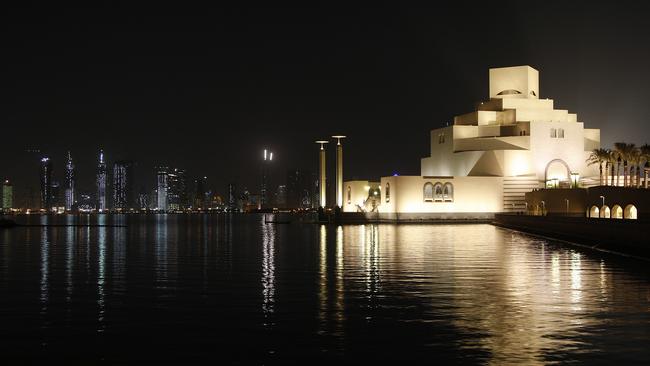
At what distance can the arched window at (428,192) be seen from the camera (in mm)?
85750

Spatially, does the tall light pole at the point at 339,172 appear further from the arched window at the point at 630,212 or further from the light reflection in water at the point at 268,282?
the light reflection in water at the point at 268,282

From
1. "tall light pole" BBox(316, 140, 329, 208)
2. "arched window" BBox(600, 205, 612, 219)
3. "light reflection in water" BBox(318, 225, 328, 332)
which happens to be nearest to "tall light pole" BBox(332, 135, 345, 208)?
"tall light pole" BBox(316, 140, 329, 208)

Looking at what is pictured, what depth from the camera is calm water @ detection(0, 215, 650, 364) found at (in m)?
12.6

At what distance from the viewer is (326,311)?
672 inches

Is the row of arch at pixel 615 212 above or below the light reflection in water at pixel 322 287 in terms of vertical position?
above

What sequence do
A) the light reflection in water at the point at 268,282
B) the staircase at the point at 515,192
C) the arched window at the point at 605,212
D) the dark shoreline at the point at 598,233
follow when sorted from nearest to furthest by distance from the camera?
the light reflection in water at the point at 268,282, the dark shoreline at the point at 598,233, the arched window at the point at 605,212, the staircase at the point at 515,192

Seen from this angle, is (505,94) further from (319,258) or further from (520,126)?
(319,258)

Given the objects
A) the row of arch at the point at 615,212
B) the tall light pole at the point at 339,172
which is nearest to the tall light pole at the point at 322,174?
the tall light pole at the point at 339,172

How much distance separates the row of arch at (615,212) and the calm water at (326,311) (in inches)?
1011

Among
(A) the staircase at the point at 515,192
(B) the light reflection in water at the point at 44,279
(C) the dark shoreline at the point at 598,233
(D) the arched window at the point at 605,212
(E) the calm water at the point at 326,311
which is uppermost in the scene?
(A) the staircase at the point at 515,192

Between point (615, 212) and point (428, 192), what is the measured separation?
29177 mm

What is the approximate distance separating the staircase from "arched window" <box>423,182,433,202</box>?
7466 mm

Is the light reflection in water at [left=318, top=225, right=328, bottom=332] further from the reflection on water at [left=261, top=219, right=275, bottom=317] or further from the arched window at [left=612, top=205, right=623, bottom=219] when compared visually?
the arched window at [left=612, top=205, right=623, bottom=219]

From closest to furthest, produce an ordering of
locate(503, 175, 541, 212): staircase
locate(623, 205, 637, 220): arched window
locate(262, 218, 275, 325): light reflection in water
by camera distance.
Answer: locate(262, 218, 275, 325): light reflection in water, locate(623, 205, 637, 220): arched window, locate(503, 175, 541, 212): staircase
